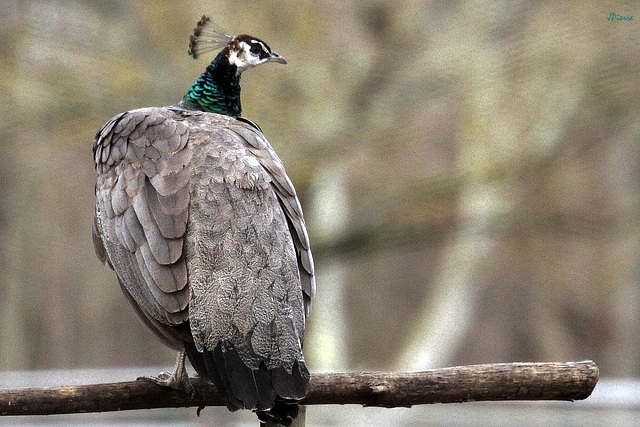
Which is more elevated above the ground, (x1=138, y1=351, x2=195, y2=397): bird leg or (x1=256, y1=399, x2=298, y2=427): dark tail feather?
(x1=256, y1=399, x2=298, y2=427): dark tail feather

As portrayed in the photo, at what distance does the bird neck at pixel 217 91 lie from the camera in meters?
5.02

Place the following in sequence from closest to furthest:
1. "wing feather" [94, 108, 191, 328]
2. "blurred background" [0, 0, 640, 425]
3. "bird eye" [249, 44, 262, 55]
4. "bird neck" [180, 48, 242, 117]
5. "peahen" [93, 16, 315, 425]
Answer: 1. "peahen" [93, 16, 315, 425]
2. "wing feather" [94, 108, 191, 328]
3. "bird neck" [180, 48, 242, 117]
4. "bird eye" [249, 44, 262, 55]
5. "blurred background" [0, 0, 640, 425]

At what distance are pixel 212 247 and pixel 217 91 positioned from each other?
1.76m

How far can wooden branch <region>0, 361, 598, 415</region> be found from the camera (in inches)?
131

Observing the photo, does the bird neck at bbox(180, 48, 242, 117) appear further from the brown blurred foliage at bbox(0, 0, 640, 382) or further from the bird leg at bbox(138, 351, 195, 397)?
the brown blurred foliage at bbox(0, 0, 640, 382)

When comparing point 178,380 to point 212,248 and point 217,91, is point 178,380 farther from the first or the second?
point 217,91

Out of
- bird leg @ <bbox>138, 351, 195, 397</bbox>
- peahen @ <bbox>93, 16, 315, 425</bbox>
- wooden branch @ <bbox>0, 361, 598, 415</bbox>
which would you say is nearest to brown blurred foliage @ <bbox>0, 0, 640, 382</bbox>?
peahen @ <bbox>93, 16, 315, 425</bbox>

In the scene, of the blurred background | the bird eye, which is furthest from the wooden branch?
the blurred background

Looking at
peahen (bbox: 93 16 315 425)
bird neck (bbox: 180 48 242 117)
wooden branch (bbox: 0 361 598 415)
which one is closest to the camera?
peahen (bbox: 93 16 315 425)

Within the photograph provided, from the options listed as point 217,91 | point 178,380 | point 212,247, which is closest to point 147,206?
point 212,247

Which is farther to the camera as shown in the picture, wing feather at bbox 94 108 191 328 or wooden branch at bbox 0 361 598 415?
wing feather at bbox 94 108 191 328

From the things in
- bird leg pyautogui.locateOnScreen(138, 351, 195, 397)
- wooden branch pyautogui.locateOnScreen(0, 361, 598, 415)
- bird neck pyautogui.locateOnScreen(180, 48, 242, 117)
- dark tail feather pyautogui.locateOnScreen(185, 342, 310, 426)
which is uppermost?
bird neck pyautogui.locateOnScreen(180, 48, 242, 117)

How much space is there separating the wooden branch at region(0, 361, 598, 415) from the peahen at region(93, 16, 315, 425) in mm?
236

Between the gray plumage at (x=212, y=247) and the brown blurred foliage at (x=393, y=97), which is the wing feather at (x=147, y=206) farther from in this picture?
the brown blurred foliage at (x=393, y=97)
